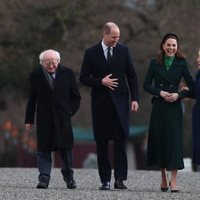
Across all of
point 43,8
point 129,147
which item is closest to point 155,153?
point 43,8

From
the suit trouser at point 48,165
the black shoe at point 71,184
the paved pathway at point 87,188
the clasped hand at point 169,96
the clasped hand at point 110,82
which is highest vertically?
the clasped hand at point 110,82

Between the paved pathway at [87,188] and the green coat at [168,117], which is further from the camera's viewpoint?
the green coat at [168,117]

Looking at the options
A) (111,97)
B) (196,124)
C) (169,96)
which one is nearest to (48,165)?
(111,97)

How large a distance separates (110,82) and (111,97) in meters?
0.23

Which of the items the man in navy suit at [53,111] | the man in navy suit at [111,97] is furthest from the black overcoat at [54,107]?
the man in navy suit at [111,97]

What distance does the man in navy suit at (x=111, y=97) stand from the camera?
616 inches

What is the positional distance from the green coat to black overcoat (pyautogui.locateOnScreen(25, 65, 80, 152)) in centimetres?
99

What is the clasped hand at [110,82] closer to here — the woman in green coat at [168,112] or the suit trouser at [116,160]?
the woman in green coat at [168,112]

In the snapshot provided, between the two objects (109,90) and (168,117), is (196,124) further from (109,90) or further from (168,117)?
(109,90)

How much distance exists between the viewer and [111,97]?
15.6 metres

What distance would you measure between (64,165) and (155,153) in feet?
3.72

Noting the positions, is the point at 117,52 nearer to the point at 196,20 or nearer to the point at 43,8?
the point at 43,8

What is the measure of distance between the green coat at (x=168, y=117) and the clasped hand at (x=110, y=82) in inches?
18.4

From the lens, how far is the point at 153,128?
52.2 ft
